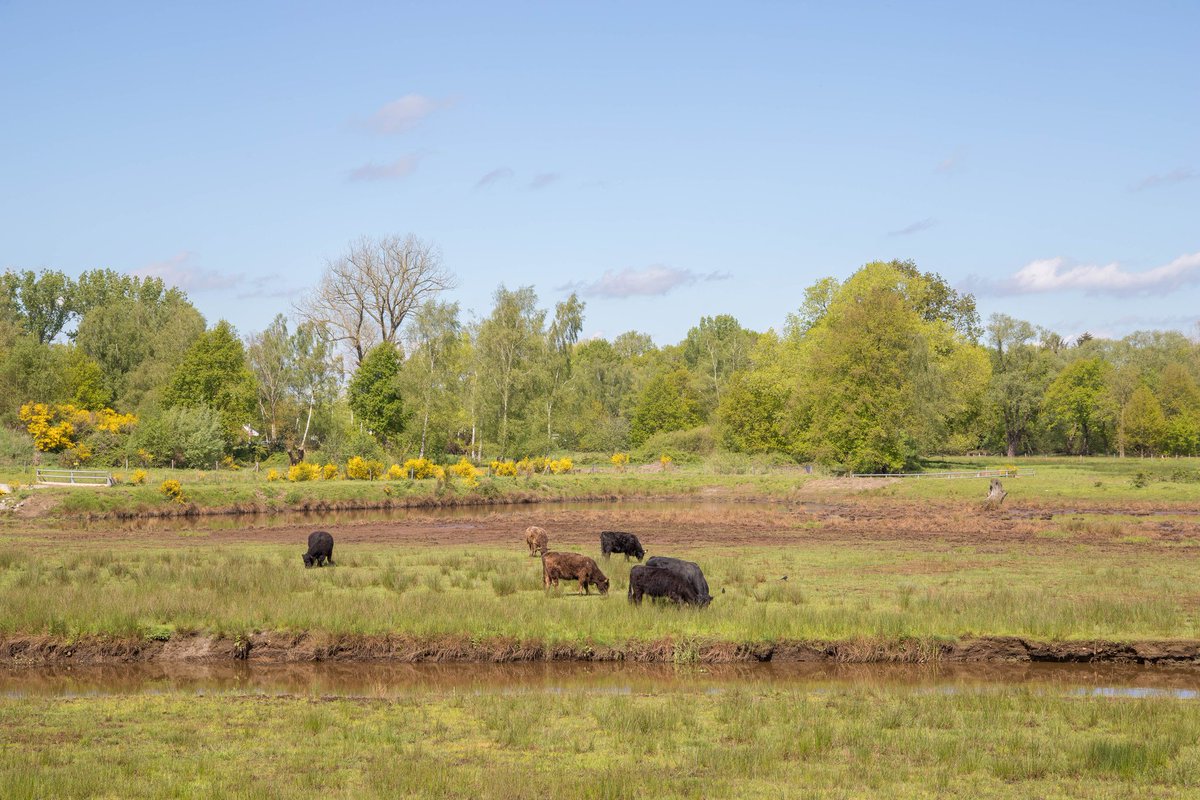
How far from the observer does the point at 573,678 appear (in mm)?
18109

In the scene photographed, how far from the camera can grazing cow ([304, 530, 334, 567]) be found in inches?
1085

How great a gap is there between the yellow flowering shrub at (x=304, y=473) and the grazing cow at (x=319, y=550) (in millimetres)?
37267

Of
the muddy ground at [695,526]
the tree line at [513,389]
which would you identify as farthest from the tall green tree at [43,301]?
the muddy ground at [695,526]

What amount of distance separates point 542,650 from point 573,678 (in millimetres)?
1488

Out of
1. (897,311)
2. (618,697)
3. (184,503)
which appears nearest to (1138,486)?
(897,311)

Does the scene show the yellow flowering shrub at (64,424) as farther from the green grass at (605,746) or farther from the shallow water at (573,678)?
the green grass at (605,746)

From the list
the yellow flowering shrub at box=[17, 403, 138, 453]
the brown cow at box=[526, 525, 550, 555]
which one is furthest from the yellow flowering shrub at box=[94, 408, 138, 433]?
the brown cow at box=[526, 525, 550, 555]

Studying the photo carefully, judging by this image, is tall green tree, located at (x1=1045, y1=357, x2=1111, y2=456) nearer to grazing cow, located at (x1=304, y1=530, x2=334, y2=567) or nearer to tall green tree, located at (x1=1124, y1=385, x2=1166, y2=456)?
tall green tree, located at (x1=1124, y1=385, x2=1166, y2=456)

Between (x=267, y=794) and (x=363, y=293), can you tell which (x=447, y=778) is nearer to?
(x=267, y=794)

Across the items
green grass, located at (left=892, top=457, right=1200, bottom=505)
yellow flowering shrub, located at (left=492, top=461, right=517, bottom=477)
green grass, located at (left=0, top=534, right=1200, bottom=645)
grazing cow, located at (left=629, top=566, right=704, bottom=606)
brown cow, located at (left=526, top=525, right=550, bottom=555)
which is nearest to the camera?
green grass, located at (left=0, top=534, right=1200, bottom=645)

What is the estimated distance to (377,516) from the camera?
51469 mm

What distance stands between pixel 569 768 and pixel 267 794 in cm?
353

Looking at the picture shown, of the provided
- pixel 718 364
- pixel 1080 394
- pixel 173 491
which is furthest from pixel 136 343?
pixel 1080 394

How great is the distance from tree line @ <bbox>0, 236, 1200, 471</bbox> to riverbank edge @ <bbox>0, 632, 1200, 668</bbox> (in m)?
48.5
